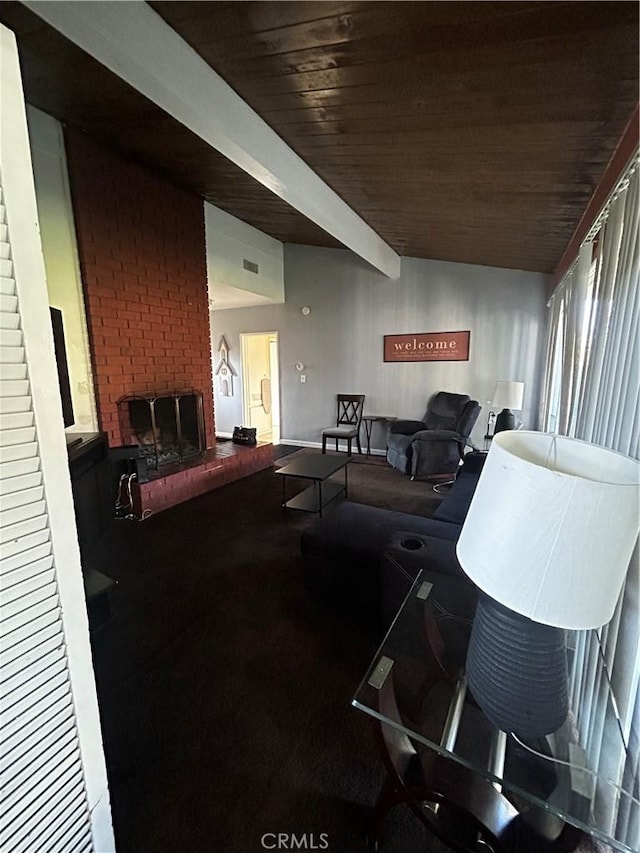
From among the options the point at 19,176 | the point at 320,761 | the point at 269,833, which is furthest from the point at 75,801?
the point at 19,176

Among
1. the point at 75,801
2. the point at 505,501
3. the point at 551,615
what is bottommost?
the point at 75,801

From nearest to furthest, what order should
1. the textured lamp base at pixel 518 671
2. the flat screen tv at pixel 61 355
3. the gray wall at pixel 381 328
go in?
the textured lamp base at pixel 518 671
the flat screen tv at pixel 61 355
the gray wall at pixel 381 328

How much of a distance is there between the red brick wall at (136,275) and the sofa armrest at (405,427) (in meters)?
2.62

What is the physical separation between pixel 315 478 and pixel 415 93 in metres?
2.66

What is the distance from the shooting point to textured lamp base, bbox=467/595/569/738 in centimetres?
90

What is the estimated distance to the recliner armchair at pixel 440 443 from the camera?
15.2 feet

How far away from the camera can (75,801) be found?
0.93 metres

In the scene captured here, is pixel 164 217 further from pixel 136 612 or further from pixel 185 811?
pixel 185 811

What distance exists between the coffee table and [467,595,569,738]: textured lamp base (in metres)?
2.38

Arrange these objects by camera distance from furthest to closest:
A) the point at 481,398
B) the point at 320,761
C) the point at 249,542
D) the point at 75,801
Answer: the point at 481,398
the point at 249,542
the point at 320,761
the point at 75,801

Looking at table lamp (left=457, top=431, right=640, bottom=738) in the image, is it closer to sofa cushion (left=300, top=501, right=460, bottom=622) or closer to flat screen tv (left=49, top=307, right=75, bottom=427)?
sofa cushion (left=300, top=501, right=460, bottom=622)

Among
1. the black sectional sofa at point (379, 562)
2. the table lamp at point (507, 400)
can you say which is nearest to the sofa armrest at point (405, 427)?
the table lamp at point (507, 400)

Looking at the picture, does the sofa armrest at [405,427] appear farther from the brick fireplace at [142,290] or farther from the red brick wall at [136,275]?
the red brick wall at [136,275]

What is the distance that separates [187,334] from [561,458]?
4070mm
